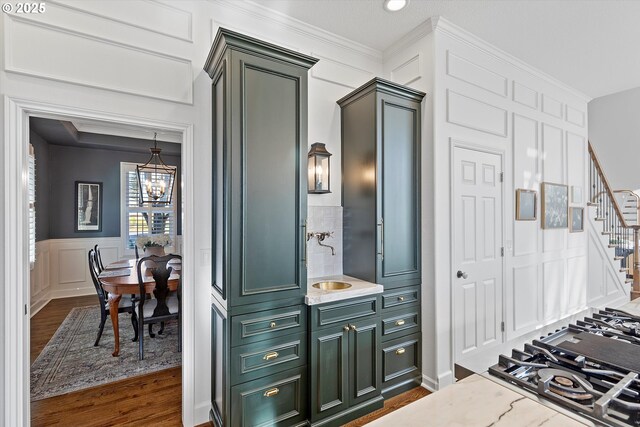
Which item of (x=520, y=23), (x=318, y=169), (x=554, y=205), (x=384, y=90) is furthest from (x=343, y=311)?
(x=554, y=205)

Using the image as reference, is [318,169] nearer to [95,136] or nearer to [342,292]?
[342,292]

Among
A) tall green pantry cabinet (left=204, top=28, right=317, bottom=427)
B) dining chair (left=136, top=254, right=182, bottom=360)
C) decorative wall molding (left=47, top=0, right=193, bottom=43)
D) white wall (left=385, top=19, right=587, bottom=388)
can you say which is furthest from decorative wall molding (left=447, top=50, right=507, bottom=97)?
dining chair (left=136, top=254, right=182, bottom=360)

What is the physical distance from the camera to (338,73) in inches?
120

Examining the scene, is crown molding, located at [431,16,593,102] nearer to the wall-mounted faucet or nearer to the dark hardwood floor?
the wall-mounted faucet

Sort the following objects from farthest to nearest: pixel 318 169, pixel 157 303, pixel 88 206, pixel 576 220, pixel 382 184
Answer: pixel 88 206 < pixel 576 220 < pixel 157 303 < pixel 318 169 < pixel 382 184

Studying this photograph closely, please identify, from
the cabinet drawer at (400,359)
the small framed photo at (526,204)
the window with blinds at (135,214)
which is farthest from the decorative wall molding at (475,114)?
the window with blinds at (135,214)

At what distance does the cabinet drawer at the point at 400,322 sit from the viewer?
8.55 feet

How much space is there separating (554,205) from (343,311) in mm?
3334

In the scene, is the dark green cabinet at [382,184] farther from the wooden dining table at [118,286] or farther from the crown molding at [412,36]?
the wooden dining table at [118,286]

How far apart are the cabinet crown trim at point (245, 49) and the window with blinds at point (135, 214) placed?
4.86m

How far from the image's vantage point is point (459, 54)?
9.75 feet

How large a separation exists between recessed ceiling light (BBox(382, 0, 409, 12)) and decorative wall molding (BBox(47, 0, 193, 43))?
1.56m

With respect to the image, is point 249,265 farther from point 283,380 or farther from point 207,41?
point 207,41

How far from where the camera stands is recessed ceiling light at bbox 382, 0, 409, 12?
2.51m
